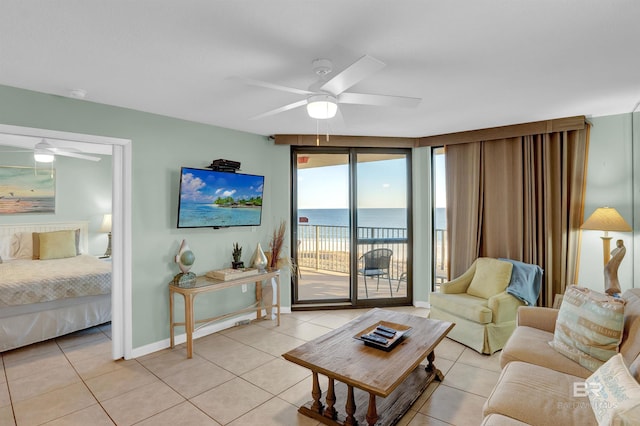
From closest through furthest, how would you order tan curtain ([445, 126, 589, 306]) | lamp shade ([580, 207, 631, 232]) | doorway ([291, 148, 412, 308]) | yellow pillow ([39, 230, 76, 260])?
lamp shade ([580, 207, 631, 232]) < tan curtain ([445, 126, 589, 306]) < doorway ([291, 148, 412, 308]) < yellow pillow ([39, 230, 76, 260])

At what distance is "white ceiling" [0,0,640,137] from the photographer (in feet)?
5.28

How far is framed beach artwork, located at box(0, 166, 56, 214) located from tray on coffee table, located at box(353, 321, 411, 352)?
540cm

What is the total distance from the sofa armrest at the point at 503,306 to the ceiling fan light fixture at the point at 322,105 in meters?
2.51

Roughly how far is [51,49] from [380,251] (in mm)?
4072

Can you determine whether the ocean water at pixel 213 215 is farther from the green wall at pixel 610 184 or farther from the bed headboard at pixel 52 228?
the green wall at pixel 610 184

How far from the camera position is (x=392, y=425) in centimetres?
214

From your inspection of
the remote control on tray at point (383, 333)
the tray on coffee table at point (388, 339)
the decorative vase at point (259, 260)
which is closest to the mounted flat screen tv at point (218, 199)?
the decorative vase at point (259, 260)

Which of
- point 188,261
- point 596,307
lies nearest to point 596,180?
point 596,307

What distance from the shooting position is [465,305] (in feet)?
11.3

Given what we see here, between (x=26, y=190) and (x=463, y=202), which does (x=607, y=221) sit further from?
(x=26, y=190)

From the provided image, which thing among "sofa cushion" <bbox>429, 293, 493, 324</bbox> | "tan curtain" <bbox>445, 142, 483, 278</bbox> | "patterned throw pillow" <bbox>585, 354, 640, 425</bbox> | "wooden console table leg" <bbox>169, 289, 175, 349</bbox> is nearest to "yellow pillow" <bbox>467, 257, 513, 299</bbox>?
"sofa cushion" <bbox>429, 293, 493, 324</bbox>

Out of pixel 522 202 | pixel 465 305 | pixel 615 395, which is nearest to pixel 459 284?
pixel 465 305

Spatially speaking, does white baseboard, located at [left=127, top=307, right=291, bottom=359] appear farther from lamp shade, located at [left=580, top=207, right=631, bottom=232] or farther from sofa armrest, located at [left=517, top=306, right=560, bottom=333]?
lamp shade, located at [left=580, top=207, right=631, bottom=232]

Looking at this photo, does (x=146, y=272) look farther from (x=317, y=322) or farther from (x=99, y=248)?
(x=99, y=248)
